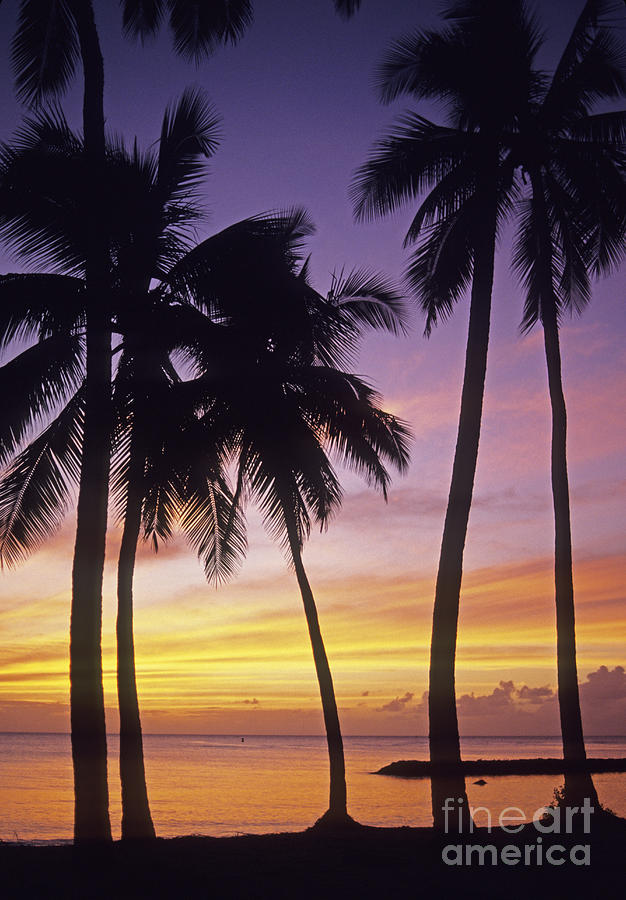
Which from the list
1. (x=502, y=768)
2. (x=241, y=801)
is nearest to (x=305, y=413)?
(x=241, y=801)

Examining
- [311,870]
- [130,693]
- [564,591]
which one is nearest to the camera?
[311,870]

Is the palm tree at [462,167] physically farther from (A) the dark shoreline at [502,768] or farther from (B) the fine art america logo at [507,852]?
(A) the dark shoreline at [502,768]

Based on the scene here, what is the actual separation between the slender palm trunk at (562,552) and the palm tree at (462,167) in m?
1.59

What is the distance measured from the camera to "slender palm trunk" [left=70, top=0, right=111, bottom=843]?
10945 millimetres

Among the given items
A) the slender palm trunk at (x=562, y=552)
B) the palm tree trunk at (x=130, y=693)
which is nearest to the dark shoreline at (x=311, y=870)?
the palm tree trunk at (x=130, y=693)

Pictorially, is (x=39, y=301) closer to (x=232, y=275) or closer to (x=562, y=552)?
(x=232, y=275)

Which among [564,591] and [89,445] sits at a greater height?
[89,445]

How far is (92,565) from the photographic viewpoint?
11469 millimetres

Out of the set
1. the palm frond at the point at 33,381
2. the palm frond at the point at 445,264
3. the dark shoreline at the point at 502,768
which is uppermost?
the palm frond at the point at 445,264

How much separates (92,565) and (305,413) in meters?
6.35

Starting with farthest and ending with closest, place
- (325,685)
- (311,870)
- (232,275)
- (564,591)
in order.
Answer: (325,685), (564,591), (232,275), (311,870)

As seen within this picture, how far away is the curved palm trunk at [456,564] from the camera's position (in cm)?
1260

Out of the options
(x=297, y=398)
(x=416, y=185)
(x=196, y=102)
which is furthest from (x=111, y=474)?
(x=416, y=185)

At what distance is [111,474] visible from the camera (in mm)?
13336
